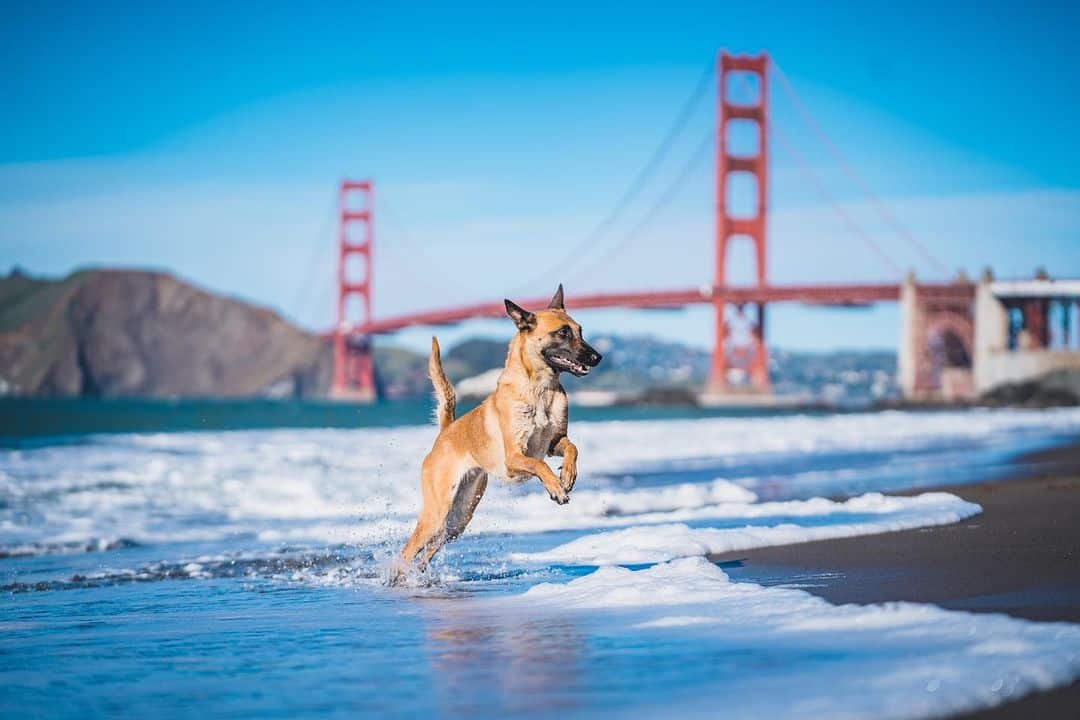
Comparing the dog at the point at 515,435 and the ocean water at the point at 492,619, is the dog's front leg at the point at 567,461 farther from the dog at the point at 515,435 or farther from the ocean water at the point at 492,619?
the ocean water at the point at 492,619

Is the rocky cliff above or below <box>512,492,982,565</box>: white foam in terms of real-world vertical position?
above

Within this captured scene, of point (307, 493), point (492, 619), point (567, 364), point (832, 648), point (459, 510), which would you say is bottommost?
point (307, 493)

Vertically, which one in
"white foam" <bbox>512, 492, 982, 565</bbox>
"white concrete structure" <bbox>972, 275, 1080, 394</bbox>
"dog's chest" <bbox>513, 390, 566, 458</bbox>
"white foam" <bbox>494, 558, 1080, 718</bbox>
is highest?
"white concrete structure" <bbox>972, 275, 1080, 394</bbox>

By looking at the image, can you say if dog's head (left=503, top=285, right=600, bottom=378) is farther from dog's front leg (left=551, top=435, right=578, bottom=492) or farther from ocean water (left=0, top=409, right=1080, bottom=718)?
ocean water (left=0, top=409, right=1080, bottom=718)

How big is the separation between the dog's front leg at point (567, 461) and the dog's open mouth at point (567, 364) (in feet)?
1.03

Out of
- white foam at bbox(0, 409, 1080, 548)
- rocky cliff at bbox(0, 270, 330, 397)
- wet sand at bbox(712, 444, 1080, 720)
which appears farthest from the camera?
rocky cliff at bbox(0, 270, 330, 397)

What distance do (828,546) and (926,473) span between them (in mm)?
5529

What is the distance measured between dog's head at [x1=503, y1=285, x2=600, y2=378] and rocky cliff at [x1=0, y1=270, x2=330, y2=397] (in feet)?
251

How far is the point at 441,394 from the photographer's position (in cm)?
571

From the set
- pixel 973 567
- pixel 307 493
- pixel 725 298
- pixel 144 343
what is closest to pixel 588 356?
pixel 973 567

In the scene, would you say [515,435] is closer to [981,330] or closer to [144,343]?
[981,330]

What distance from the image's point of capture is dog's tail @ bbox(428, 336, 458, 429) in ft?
18.6

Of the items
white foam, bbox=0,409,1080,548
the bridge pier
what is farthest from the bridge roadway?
white foam, bbox=0,409,1080,548

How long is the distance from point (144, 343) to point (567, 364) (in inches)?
3592
